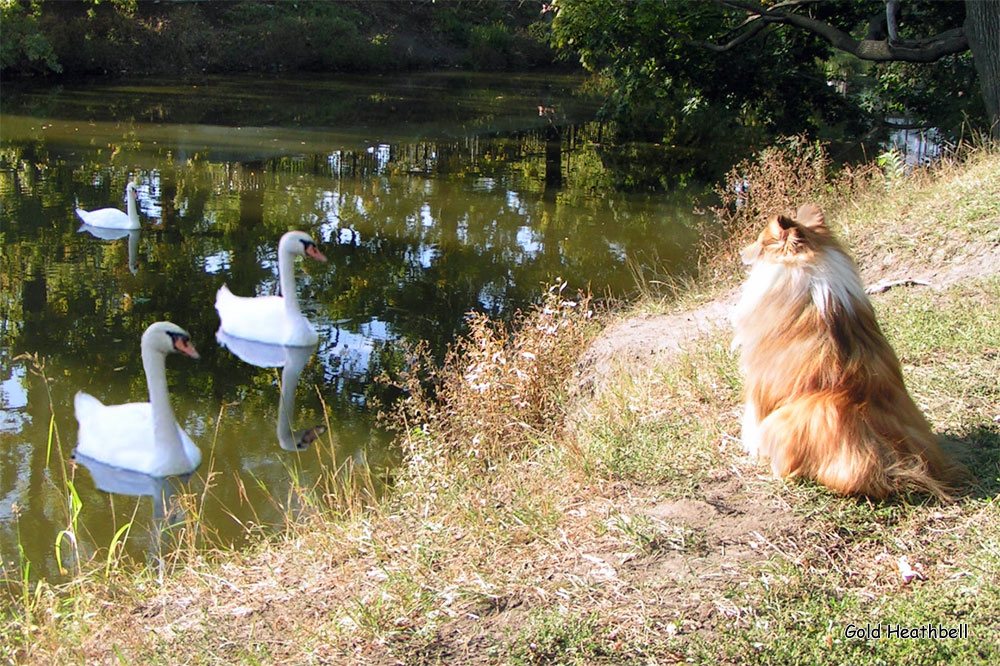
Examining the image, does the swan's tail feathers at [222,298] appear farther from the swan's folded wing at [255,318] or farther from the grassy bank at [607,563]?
the grassy bank at [607,563]

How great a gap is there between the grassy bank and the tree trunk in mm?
6343

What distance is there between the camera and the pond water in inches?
223

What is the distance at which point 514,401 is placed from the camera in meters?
5.52

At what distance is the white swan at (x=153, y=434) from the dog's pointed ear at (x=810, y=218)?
376 cm

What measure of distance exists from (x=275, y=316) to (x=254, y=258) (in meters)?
2.43

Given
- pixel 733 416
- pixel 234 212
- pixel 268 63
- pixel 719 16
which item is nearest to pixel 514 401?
pixel 733 416

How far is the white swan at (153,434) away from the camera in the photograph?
226 inches

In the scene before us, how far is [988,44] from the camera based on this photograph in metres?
10.4

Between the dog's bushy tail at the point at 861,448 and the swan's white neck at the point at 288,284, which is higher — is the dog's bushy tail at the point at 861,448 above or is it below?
above

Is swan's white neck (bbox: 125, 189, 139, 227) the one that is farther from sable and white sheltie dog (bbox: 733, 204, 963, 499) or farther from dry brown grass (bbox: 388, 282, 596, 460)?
sable and white sheltie dog (bbox: 733, 204, 963, 499)

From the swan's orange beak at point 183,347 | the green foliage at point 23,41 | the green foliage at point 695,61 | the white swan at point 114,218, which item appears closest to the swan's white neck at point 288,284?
the swan's orange beak at point 183,347

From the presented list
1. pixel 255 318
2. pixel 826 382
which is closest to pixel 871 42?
pixel 255 318

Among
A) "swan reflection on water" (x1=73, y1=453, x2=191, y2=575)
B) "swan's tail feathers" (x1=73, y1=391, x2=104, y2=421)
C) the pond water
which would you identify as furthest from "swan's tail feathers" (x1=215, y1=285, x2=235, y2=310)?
"swan reflection on water" (x1=73, y1=453, x2=191, y2=575)

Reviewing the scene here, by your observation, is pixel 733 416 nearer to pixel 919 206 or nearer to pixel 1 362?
pixel 919 206
